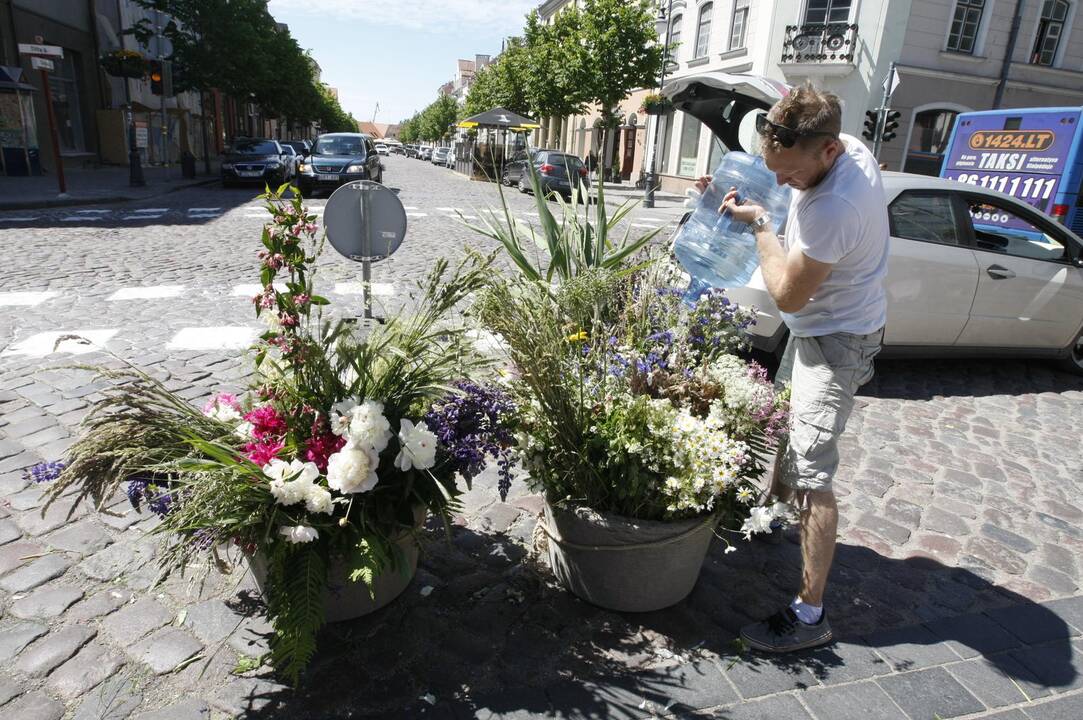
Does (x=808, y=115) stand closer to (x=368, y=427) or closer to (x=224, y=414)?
(x=368, y=427)

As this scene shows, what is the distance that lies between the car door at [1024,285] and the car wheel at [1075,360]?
20cm

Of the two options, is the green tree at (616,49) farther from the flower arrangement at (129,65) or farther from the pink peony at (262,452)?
the pink peony at (262,452)

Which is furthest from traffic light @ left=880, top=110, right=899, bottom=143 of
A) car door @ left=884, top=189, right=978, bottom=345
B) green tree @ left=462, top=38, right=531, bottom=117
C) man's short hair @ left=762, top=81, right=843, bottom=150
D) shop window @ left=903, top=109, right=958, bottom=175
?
green tree @ left=462, top=38, right=531, bottom=117

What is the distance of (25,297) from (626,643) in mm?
6960

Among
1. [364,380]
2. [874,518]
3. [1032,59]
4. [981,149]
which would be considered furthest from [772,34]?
[364,380]

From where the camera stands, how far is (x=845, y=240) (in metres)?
2.30

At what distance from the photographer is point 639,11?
27.5 meters

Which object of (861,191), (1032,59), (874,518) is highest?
(1032,59)

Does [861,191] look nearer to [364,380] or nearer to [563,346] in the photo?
[563,346]

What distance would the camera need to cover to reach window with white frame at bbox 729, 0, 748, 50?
86.1ft

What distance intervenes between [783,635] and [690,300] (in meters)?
1.39

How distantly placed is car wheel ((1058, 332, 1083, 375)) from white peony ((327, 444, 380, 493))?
6839 millimetres

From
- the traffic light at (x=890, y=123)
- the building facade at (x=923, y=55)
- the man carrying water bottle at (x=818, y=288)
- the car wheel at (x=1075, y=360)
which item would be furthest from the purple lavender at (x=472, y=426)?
the building facade at (x=923, y=55)

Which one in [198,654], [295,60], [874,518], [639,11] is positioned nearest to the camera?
[198,654]
